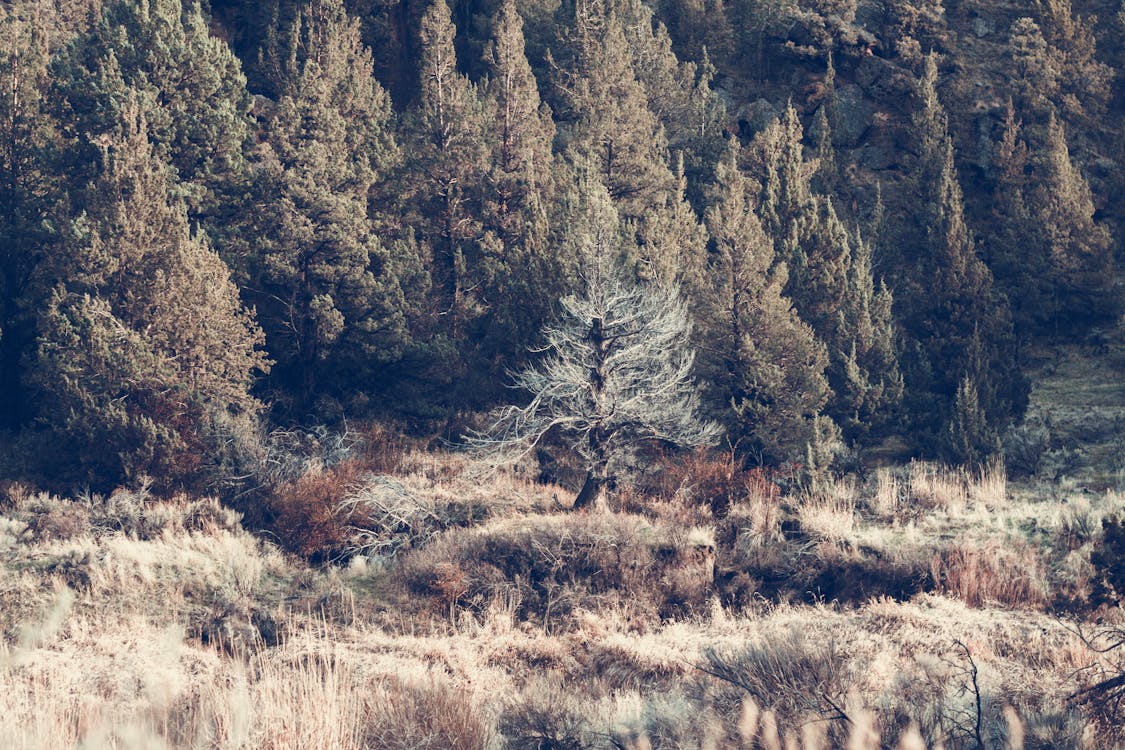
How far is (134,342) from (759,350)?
13262 millimetres

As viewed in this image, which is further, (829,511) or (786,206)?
(786,206)

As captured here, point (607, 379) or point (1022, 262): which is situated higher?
point (1022, 262)

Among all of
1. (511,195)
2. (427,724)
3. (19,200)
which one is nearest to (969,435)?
(511,195)

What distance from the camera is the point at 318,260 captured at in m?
26.0

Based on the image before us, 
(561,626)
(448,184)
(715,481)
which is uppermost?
(448,184)

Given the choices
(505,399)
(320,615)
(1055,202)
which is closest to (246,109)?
(505,399)

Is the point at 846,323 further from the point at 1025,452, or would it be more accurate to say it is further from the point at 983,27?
the point at 983,27

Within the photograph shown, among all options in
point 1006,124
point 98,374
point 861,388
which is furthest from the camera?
point 1006,124

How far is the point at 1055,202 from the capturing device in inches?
1192

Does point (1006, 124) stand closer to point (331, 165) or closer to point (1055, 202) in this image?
point (1055, 202)

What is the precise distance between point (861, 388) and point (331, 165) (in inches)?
581

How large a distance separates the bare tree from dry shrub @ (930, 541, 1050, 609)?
5.85 metres

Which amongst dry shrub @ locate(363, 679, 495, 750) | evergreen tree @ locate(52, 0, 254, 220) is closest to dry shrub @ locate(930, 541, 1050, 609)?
dry shrub @ locate(363, 679, 495, 750)

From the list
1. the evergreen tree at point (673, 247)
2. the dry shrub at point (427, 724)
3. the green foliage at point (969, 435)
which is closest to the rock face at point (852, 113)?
the evergreen tree at point (673, 247)
